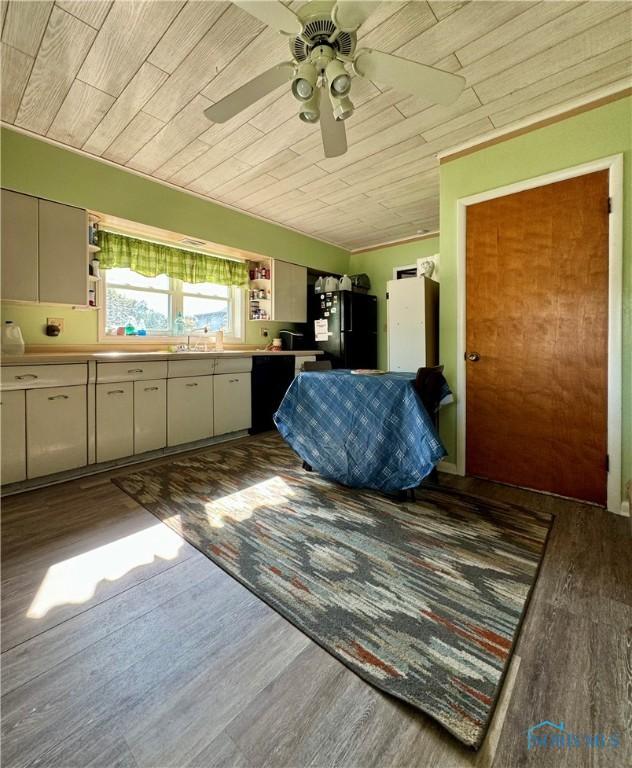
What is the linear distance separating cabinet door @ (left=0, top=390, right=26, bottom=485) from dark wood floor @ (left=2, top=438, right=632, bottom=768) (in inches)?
35.2

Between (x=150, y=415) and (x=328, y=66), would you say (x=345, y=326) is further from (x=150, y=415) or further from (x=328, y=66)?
(x=328, y=66)

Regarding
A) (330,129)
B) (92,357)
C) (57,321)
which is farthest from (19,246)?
(330,129)

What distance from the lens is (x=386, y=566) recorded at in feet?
5.19

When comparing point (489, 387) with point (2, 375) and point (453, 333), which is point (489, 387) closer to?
point (453, 333)

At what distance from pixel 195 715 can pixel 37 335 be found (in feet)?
10.0

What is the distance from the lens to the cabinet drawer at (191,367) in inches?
127

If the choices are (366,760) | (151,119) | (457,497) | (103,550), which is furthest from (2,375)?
(457,497)

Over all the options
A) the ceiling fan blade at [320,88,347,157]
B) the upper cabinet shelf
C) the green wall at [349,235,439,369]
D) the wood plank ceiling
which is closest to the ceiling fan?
the ceiling fan blade at [320,88,347,157]

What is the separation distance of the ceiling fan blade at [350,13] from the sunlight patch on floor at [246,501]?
2.31 meters

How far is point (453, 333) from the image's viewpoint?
2.79m

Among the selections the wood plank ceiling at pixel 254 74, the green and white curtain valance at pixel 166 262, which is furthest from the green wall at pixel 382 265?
the green and white curtain valance at pixel 166 262

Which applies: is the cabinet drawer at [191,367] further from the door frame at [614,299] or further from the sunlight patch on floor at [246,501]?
the door frame at [614,299]

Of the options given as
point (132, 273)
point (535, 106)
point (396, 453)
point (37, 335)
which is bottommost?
point (396, 453)

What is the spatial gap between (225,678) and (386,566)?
31.6 inches
